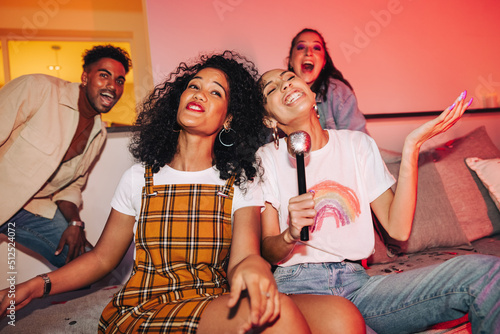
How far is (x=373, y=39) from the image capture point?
276 cm

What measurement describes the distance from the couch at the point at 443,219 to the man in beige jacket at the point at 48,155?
1.23 ft

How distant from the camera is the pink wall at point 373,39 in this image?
7.93 feet

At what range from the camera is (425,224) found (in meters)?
2.00

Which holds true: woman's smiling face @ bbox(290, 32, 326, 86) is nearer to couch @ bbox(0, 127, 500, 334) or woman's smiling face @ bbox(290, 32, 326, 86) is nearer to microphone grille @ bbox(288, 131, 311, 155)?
couch @ bbox(0, 127, 500, 334)

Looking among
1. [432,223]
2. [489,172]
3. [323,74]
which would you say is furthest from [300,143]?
[489,172]

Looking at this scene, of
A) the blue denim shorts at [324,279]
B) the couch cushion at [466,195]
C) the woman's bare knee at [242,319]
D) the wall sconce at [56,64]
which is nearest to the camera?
the woman's bare knee at [242,319]

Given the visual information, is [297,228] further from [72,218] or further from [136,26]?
[136,26]

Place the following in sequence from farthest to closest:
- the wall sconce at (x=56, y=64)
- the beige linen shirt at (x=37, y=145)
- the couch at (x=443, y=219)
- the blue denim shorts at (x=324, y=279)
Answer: the wall sconce at (x=56, y=64) < the beige linen shirt at (x=37, y=145) < the couch at (x=443, y=219) < the blue denim shorts at (x=324, y=279)

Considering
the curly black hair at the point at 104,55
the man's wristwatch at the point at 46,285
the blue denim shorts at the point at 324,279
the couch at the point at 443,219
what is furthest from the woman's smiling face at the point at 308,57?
the man's wristwatch at the point at 46,285

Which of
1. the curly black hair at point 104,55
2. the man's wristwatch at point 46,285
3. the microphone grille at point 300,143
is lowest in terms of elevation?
the man's wristwatch at point 46,285

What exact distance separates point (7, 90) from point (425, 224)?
2351 millimetres

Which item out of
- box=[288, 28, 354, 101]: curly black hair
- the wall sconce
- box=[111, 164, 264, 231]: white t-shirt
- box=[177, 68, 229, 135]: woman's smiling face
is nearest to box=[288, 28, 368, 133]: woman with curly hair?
box=[288, 28, 354, 101]: curly black hair

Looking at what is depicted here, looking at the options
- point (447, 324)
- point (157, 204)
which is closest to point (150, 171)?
point (157, 204)

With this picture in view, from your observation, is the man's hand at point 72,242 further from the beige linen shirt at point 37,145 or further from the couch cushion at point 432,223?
the couch cushion at point 432,223
